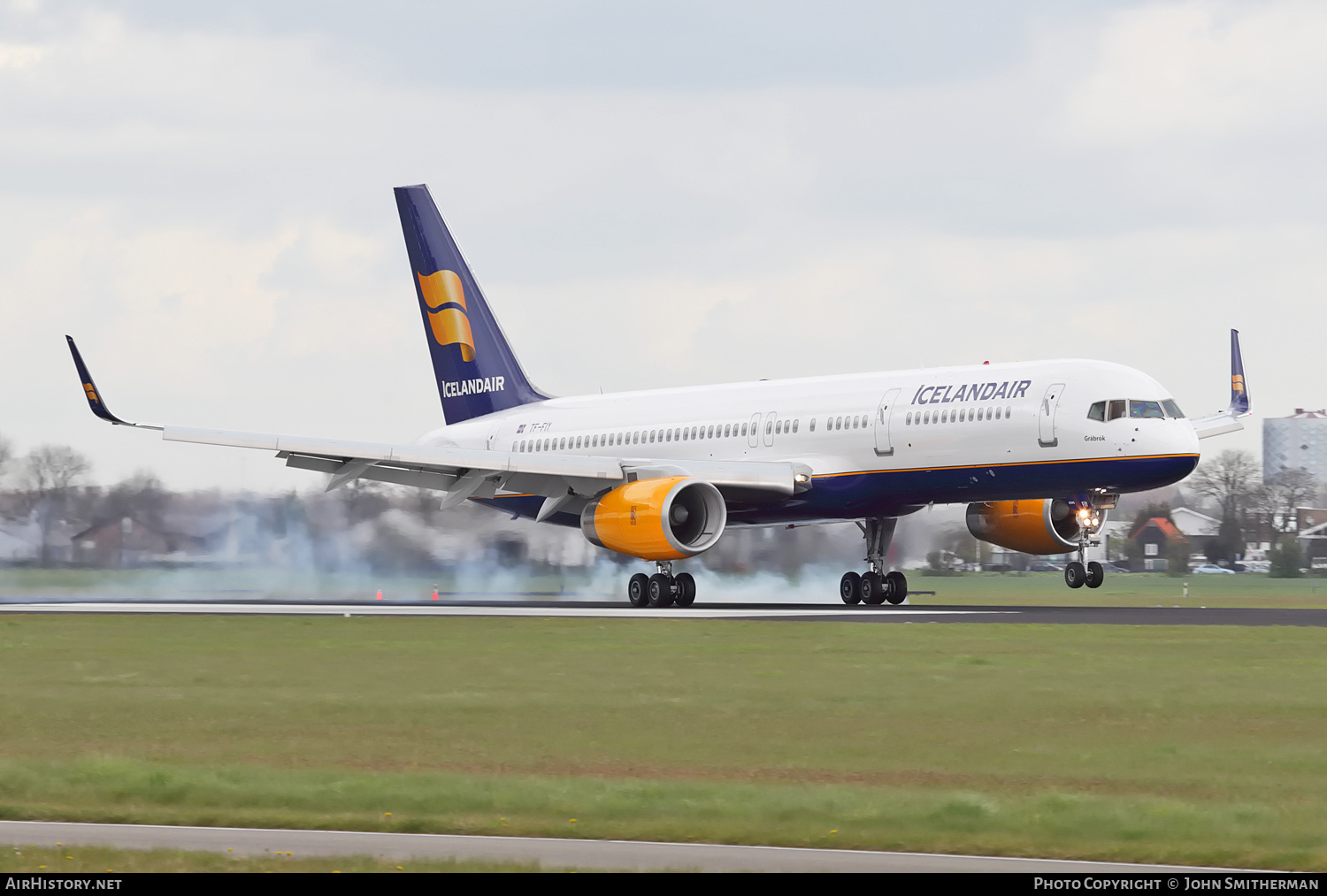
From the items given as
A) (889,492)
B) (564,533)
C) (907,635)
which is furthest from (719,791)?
(564,533)

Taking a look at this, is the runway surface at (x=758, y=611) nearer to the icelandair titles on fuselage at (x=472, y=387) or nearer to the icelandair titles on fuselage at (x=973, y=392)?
the icelandair titles on fuselage at (x=973, y=392)

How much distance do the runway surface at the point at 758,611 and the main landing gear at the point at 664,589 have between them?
30 cm

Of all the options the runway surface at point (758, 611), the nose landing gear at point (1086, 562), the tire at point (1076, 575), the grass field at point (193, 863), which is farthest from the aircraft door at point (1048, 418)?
the grass field at point (193, 863)

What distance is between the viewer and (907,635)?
30766 mm

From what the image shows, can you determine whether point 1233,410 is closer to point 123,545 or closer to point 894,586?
point 894,586

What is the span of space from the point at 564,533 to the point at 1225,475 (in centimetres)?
3133

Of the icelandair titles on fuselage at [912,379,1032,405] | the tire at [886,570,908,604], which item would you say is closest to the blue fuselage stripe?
the icelandair titles on fuselage at [912,379,1032,405]

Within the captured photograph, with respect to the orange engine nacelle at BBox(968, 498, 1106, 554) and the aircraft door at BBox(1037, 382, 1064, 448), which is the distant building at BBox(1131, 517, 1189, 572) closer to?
the orange engine nacelle at BBox(968, 498, 1106, 554)

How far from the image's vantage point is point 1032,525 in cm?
4381

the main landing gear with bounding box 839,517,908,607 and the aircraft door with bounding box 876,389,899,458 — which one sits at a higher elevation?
the aircraft door with bounding box 876,389,899,458

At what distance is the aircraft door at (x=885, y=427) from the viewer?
1617 inches

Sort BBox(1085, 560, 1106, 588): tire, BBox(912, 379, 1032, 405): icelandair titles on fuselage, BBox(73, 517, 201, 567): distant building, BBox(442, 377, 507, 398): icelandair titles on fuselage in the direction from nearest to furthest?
BBox(912, 379, 1032, 405): icelandair titles on fuselage
BBox(1085, 560, 1106, 588): tire
BBox(73, 517, 201, 567): distant building
BBox(442, 377, 507, 398): icelandair titles on fuselage

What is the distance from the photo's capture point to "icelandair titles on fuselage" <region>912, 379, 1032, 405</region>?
3934cm

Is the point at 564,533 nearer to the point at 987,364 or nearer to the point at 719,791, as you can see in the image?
the point at 987,364
